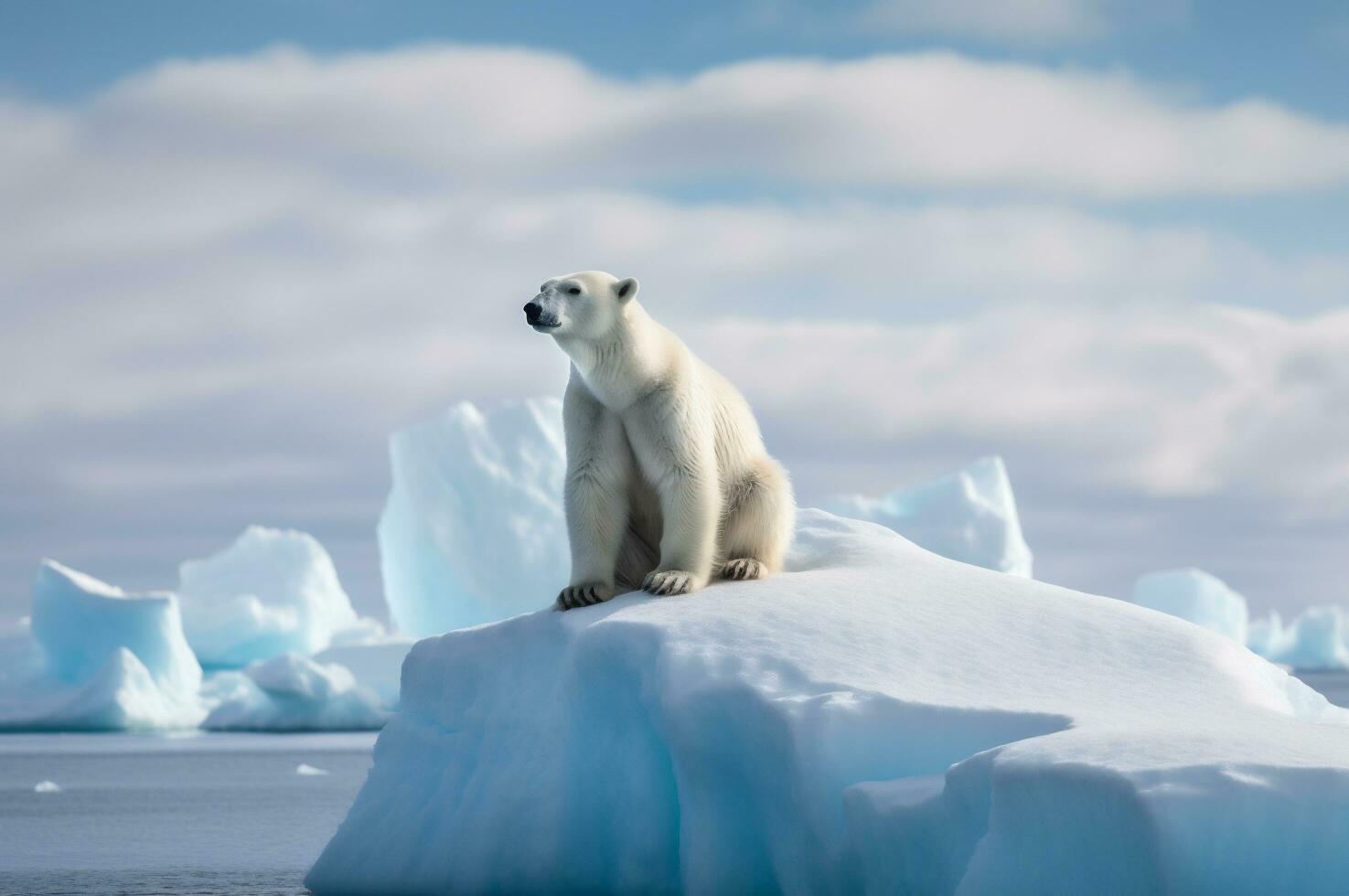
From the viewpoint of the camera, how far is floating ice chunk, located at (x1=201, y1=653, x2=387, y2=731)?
1032 inches

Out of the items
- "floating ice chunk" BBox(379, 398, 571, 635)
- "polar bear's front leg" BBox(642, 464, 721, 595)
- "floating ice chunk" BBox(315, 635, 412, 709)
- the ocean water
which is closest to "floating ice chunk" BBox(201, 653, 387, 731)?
the ocean water

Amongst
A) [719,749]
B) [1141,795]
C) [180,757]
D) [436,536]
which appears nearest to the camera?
[1141,795]

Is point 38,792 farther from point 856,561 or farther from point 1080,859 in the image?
point 1080,859

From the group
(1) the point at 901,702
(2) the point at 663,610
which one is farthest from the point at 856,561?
(1) the point at 901,702

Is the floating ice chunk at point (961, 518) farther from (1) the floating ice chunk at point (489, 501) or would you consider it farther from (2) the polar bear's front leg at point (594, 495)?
(2) the polar bear's front leg at point (594, 495)

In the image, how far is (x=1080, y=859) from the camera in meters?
4.18

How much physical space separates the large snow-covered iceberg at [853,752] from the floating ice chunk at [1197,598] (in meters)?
39.3

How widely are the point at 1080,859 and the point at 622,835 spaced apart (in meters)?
2.37

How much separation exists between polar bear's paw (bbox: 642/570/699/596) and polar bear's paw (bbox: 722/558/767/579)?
0.94 ft

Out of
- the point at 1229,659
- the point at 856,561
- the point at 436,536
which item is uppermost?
the point at 436,536

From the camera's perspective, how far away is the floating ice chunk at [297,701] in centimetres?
2620

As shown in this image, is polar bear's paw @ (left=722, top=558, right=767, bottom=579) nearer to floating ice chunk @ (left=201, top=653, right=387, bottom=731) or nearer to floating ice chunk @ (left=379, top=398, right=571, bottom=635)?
floating ice chunk @ (left=379, top=398, right=571, bottom=635)

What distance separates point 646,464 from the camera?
644 cm

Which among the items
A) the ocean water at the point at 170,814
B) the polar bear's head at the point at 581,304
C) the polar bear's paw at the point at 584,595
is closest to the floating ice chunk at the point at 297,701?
the ocean water at the point at 170,814
